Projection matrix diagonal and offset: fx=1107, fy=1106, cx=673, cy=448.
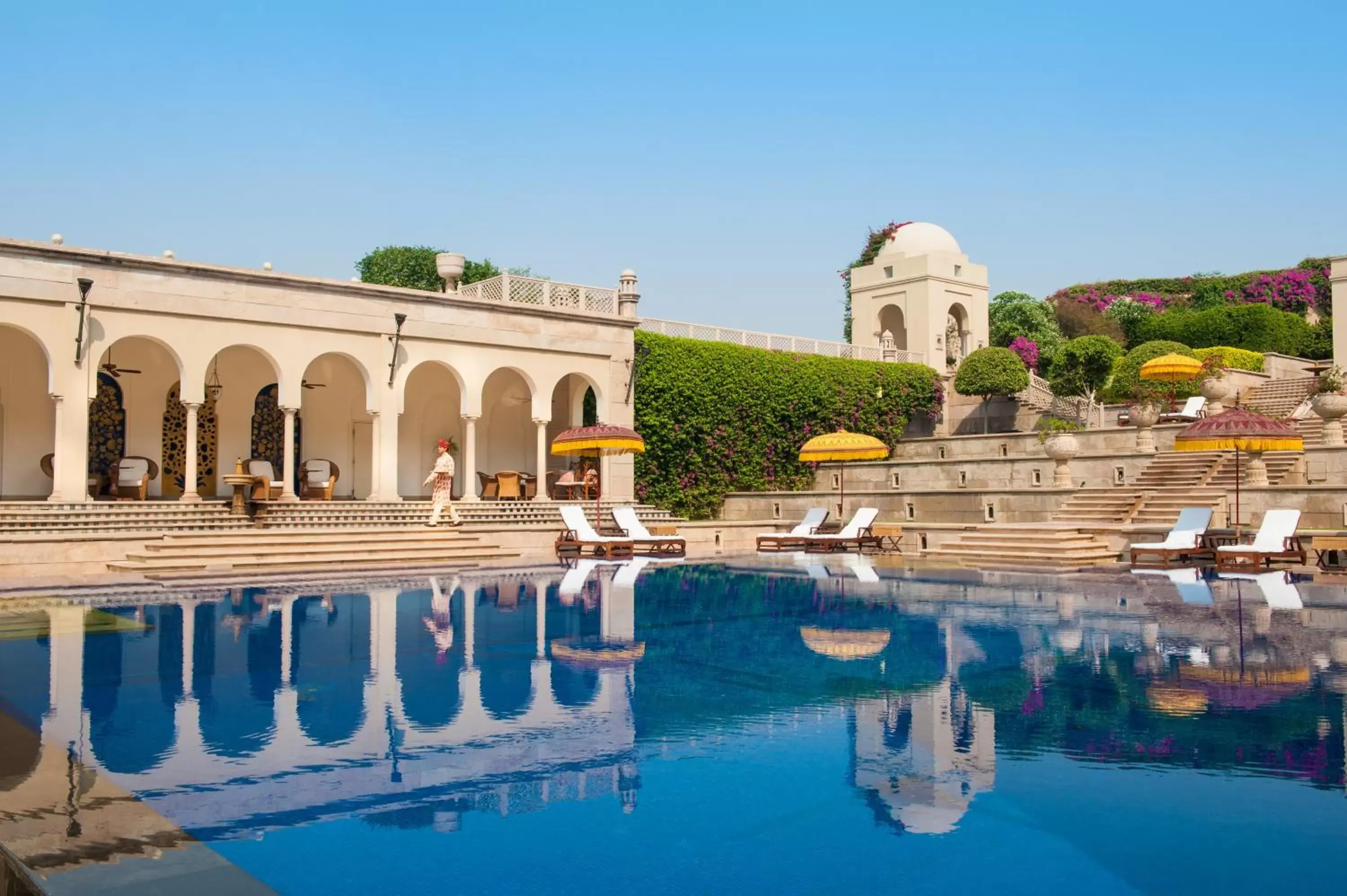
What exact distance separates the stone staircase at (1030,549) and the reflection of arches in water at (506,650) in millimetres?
8489

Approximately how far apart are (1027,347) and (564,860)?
32936 millimetres

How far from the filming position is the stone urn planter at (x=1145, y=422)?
23047 mm

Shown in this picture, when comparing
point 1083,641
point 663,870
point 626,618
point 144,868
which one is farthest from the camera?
point 626,618

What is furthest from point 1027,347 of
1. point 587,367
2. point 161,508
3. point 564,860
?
point 564,860

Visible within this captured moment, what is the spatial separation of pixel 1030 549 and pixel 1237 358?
1617cm

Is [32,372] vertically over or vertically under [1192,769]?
over

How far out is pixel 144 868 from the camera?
12.6 ft

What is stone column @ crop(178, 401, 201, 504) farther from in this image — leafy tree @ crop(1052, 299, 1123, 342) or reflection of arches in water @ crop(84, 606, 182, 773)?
leafy tree @ crop(1052, 299, 1123, 342)

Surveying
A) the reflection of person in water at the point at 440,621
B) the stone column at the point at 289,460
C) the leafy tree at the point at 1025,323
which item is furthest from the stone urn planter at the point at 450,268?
the leafy tree at the point at 1025,323

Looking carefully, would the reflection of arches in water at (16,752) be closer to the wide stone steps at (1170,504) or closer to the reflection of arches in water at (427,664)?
the reflection of arches in water at (427,664)

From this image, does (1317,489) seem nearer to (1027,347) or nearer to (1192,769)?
(1192,769)

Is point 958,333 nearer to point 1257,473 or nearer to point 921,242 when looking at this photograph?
point 921,242

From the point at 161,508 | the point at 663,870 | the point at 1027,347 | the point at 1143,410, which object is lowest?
the point at 663,870

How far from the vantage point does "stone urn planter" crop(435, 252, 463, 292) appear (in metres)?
23.2
